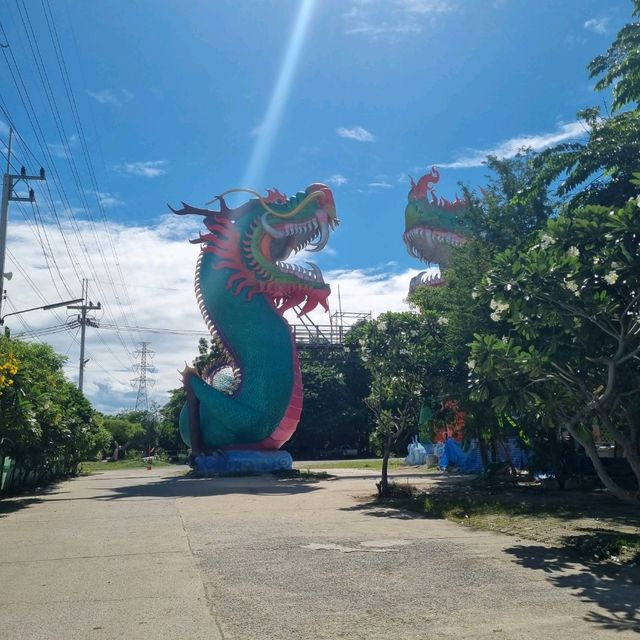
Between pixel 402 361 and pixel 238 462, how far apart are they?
12.2m

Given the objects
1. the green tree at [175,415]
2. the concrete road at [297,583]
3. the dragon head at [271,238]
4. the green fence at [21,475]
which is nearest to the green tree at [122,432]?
the green tree at [175,415]

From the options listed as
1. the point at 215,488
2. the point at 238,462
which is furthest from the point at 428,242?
the point at 215,488

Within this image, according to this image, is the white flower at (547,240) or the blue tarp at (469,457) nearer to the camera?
the white flower at (547,240)

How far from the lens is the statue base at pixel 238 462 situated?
87.5 feet

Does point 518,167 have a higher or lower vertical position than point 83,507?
higher

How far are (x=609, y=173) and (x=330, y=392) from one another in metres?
44.4

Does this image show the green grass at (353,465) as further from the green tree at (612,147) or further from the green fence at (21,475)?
the green tree at (612,147)

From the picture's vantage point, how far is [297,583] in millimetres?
6949

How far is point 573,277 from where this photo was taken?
801cm

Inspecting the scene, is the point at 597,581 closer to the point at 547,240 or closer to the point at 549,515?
the point at 547,240

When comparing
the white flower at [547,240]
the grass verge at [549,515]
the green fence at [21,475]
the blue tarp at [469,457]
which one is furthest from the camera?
the blue tarp at [469,457]

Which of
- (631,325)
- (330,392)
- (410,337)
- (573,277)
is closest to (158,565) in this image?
(573,277)

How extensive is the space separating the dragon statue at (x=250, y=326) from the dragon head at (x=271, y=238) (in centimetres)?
4

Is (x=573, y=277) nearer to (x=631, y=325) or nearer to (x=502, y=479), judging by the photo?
(x=631, y=325)
